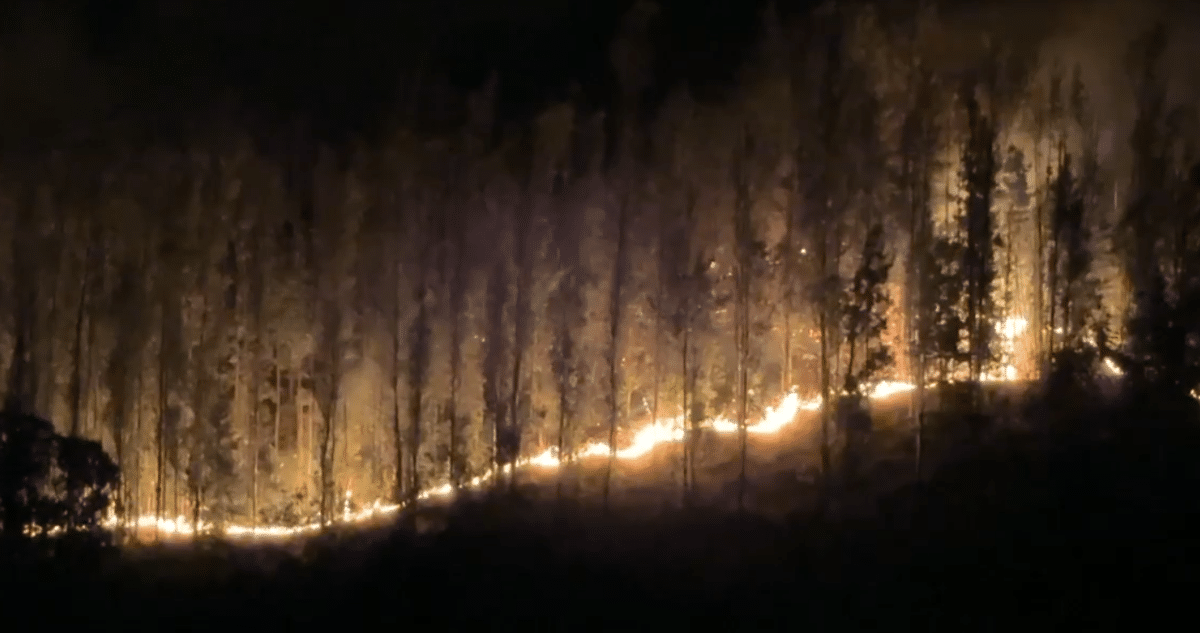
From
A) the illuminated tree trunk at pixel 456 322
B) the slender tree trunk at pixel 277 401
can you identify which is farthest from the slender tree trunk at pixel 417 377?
the slender tree trunk at pixel 277 401

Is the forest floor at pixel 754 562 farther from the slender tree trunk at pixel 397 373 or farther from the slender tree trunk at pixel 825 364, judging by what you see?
the slender tree trunk at pixel 397 373

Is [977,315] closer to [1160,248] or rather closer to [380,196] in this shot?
[1160,248]

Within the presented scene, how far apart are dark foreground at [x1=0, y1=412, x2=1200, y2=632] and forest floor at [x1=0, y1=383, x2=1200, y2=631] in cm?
5

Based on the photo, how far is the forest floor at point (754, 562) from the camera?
20.5m

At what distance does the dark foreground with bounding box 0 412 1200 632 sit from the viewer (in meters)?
20.2

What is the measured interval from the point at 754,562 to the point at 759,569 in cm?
41

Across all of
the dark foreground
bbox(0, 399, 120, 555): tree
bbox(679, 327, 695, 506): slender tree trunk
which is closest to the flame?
bbox(679, 327, 695, 506): slender tree trunk

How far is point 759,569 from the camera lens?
23.2m

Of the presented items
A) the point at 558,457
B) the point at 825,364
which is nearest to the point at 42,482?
the point at 558,457

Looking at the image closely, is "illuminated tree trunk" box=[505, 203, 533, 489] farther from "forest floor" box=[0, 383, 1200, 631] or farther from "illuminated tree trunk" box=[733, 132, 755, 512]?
"illuminated tree trunk" box=[733, 132, 755, 512]

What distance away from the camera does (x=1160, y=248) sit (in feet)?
109

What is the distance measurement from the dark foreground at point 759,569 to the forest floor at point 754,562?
2.0 inches

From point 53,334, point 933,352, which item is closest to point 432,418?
point 53,334

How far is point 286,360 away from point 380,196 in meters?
6.87
